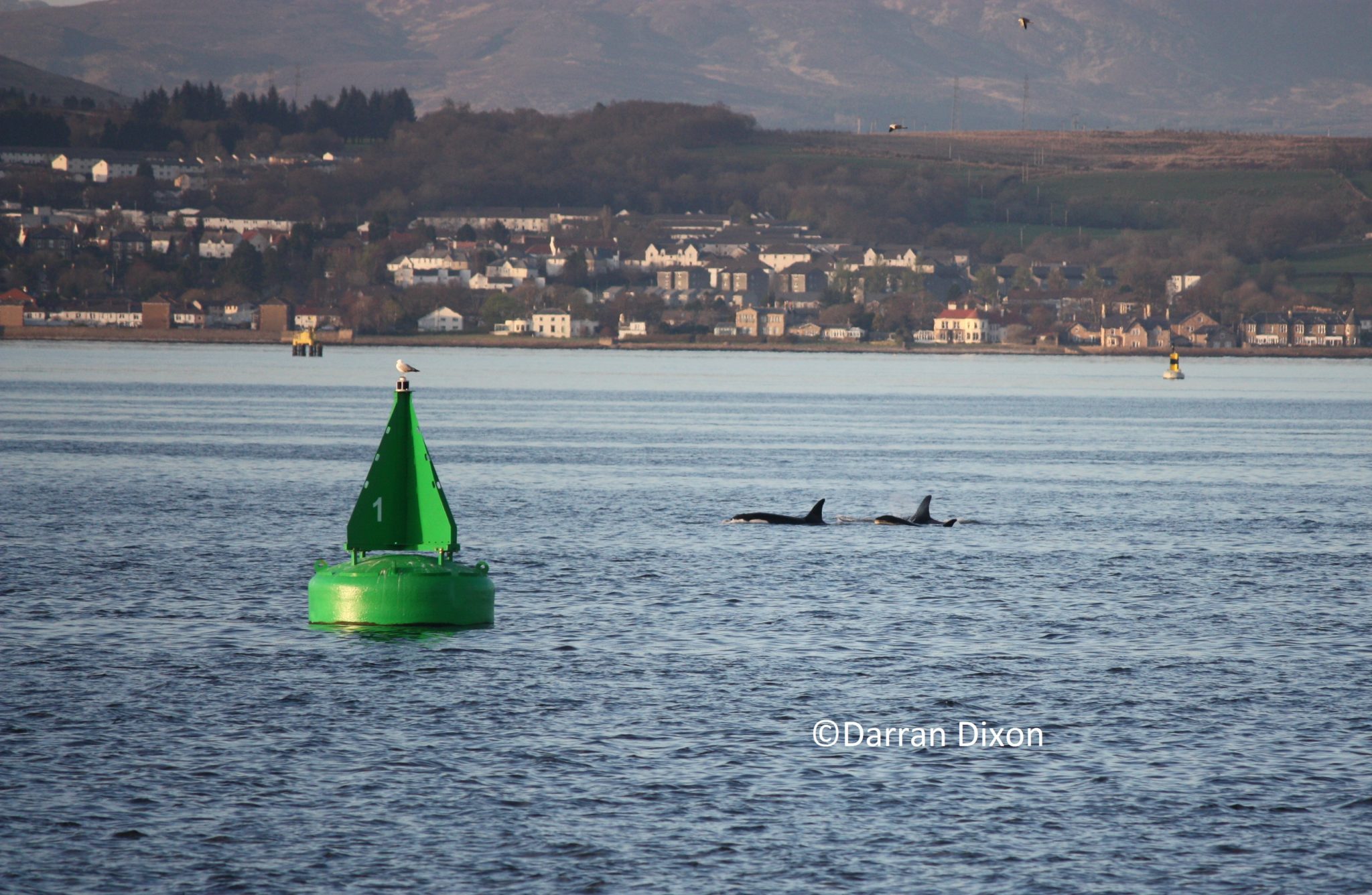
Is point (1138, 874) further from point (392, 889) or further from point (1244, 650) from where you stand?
point (1244, 650)

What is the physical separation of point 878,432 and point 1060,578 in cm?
6323

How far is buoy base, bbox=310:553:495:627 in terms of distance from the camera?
3197cm

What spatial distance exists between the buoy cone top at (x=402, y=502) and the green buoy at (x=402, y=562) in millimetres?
12

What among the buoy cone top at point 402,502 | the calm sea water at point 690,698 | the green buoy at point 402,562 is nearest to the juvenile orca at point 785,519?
the calm sea water at point 690,698

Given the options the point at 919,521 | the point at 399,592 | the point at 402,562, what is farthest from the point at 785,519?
the point at 399,592

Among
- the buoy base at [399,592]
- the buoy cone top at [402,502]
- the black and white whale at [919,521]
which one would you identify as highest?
the buoy cone top at [402,502]

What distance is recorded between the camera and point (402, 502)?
109 feet

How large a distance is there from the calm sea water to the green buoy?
26.1 inches

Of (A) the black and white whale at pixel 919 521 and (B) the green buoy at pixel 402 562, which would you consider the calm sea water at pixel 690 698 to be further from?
(A) the black and white whale at pixel 919 521

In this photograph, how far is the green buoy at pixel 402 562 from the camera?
32062 millimetres

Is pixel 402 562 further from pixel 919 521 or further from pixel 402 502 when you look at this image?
pixel 919 521

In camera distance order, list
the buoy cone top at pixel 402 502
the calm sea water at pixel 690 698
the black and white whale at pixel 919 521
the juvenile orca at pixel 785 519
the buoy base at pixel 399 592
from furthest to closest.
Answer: the black and white whale at pixel 919 521, the juvenile orca at pixel 785 519, the buoy cone top at pixel 402 502, the buoy base at pixel 399 592, the calm sea water at pixel 690 698

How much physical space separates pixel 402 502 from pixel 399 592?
2028mm

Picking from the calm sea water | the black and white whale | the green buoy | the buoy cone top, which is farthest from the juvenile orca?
the buoy cone top
